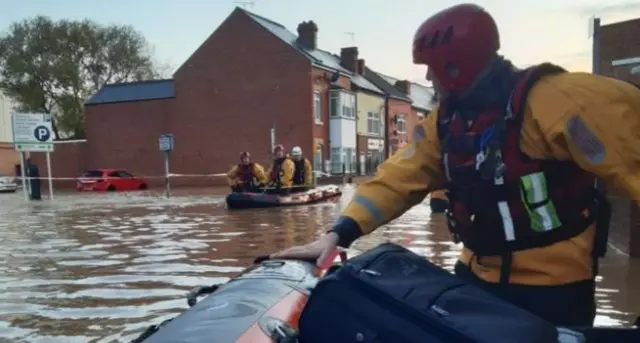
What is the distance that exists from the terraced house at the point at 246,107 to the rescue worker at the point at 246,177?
15.0 meters

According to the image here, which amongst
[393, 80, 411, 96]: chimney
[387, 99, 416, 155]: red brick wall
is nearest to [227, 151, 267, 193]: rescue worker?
[387, 99, 416, 155]: red brick wall

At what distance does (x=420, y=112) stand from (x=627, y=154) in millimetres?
45864

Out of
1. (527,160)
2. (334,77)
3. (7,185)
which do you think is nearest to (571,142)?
(527,160)

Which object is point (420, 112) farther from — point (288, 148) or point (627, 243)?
point (627, 243)

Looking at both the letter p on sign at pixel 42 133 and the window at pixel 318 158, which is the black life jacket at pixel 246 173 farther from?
the window at pixel 318 158

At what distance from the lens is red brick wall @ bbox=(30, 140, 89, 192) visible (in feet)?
123

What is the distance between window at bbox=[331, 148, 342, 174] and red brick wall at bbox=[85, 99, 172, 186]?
8609mm

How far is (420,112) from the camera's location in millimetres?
46719

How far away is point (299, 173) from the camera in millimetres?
16750

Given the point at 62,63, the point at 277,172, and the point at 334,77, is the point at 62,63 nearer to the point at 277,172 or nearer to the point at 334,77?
the point at 334,77

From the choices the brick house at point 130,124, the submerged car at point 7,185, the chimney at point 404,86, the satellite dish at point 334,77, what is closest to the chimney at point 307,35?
the satellite dish at point 334,77

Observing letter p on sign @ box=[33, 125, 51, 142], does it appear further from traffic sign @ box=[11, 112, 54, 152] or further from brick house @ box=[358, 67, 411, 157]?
brick house @ box=[358, 67, 411, 157]

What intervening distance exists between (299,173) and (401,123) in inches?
1070

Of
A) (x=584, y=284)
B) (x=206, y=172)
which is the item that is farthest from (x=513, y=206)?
(x=206, y=172)
